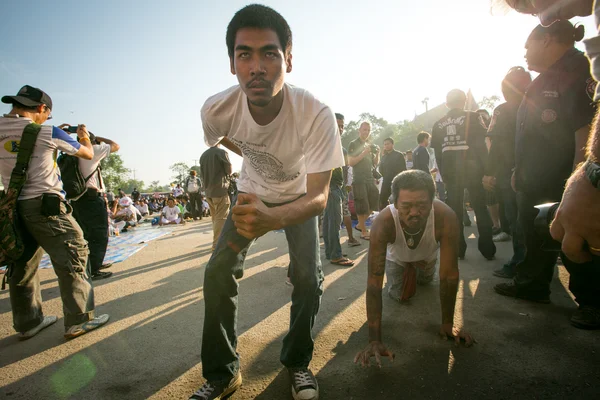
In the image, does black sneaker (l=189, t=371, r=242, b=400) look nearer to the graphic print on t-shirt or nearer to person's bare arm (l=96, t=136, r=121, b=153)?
the graphic print on t-shirt

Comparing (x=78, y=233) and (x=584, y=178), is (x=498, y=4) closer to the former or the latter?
(x=584, y=178)

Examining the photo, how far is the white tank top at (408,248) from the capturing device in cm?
229

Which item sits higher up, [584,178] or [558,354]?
[584,178]

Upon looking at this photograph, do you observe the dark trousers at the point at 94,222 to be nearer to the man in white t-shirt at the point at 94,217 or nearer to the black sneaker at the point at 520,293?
the man in white t-shirt at the point at 94,217

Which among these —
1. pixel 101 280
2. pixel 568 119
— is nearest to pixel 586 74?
pixel 568 119

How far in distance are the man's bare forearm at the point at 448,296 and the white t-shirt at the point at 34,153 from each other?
3386 mm

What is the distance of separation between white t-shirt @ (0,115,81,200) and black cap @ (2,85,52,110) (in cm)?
14

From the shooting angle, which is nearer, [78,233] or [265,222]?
[265,222]

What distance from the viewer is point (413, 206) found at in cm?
210

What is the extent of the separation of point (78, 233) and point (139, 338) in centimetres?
112

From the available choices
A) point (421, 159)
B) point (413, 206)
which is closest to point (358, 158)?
point (421, 159)

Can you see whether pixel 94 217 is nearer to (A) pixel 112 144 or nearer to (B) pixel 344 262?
(A) pixel 112 144

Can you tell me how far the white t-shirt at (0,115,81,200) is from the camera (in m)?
2.43

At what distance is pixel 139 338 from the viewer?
8.09ft
